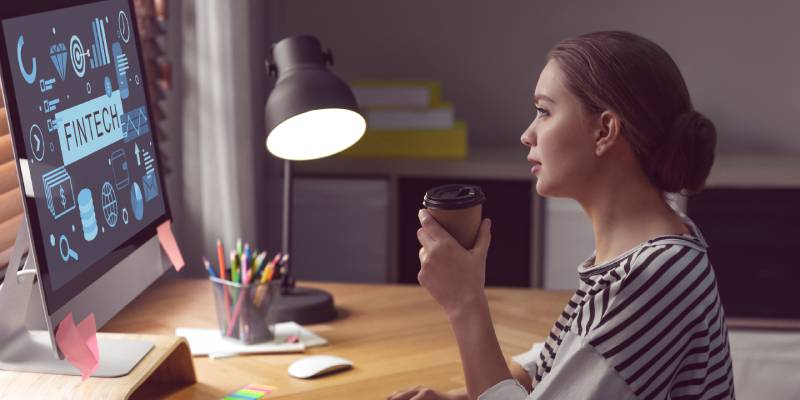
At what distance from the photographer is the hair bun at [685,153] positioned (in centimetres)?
113

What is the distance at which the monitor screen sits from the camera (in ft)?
3.68

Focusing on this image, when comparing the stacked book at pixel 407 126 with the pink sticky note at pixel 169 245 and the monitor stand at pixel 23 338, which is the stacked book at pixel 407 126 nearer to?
the pink sticky note at pixel 169 245

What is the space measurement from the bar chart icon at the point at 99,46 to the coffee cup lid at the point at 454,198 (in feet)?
1.52

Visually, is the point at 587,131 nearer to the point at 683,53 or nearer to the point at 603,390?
the point at 603,390

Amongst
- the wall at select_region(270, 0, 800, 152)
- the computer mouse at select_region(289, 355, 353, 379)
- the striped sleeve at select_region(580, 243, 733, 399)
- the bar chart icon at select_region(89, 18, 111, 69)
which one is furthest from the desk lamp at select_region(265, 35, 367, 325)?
the wall at select_region(270, 0, 800, 152)

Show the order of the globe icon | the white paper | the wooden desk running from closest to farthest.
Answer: the globe icon, the wooden desk, the white paper

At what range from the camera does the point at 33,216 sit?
111 centimetres

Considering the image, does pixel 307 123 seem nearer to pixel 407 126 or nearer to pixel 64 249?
pixel 64 249

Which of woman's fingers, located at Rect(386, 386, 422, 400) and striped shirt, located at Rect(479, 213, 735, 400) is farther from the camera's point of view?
woman's fingers, located at Rect(386, 386, 422, 400)

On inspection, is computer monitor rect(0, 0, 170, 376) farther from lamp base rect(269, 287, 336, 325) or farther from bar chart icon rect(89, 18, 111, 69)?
lamp base rect(269, 287, 336, 325)

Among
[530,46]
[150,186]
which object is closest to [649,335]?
[150,186]

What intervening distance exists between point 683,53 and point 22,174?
242cm

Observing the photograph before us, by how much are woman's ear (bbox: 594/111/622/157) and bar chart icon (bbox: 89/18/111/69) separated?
2.05ft

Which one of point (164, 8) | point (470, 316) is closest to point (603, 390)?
point (470, 316)
